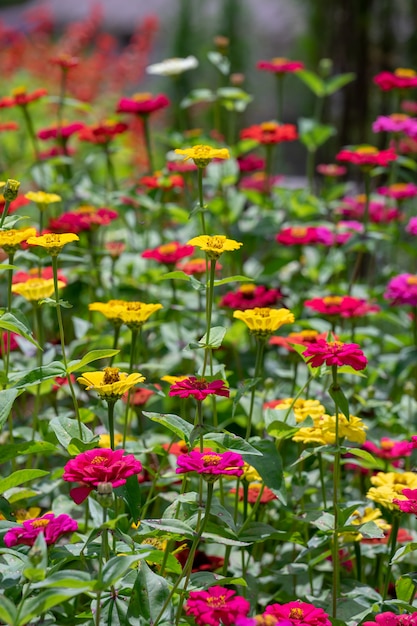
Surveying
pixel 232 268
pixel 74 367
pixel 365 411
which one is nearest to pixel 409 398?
pixel 365 411

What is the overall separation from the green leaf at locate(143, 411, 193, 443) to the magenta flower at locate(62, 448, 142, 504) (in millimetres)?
89

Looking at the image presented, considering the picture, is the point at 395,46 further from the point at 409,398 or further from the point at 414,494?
the point at 414,494

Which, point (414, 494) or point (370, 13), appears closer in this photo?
point (414, 494)

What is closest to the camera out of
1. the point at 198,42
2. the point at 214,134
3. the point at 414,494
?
the point at 414,494

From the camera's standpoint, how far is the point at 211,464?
84cm

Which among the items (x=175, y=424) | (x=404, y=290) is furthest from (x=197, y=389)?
(x=404, y=290)

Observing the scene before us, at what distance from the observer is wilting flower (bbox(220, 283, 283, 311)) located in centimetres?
139

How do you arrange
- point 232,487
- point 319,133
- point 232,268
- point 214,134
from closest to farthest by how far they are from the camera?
1. point 232,487
2. point 232,268
3. point 319,133
4. point 214,134

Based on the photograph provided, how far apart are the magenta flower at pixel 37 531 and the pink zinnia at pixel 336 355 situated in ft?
1.00

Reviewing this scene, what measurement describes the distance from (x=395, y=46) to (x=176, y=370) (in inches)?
78.0

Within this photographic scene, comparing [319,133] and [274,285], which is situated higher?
[319,133]

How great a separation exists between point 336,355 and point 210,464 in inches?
8.0

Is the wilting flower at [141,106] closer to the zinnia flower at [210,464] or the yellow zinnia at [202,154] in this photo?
the yellow zinnia at [202,154]

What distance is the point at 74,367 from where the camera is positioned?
985mm
